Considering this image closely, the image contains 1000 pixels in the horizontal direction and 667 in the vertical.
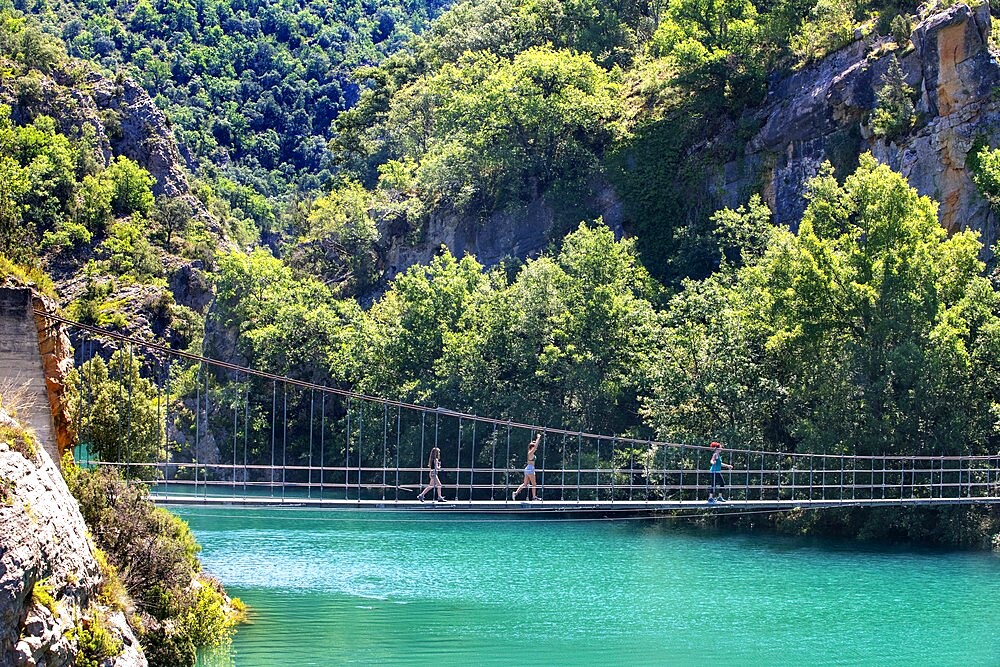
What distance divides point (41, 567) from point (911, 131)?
3474cm

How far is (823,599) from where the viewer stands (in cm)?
2873

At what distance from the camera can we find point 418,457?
4531 cm

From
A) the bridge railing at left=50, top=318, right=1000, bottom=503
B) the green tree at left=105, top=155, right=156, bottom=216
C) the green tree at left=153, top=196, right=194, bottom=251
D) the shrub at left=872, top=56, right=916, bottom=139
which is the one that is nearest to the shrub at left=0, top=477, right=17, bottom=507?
the bridge railing at left=50, top=318, right=1000, bottom=503

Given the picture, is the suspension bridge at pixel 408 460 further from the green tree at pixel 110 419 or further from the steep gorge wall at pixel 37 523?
the steep gorge wall at pixel 37 523

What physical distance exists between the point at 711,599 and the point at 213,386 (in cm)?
2958

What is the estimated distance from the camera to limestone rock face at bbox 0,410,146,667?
14406 mm

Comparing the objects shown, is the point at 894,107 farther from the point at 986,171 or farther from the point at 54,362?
the point at 54,362

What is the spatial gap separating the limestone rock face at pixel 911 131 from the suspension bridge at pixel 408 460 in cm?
1045

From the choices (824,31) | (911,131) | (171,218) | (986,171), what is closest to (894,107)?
(911,131)

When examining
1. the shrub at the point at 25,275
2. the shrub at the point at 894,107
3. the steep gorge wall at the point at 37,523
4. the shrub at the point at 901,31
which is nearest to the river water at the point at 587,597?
the steep gorge wall at the point at 37,523

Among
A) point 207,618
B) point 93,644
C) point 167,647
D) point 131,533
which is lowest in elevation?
point 167,647

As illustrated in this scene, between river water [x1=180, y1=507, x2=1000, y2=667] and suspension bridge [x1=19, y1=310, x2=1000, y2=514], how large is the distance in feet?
4.67

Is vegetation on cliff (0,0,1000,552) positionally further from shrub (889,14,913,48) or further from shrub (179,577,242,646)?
shrub (179,577,242,646)

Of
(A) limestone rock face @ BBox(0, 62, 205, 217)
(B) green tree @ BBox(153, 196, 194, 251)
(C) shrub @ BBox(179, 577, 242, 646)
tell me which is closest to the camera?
(C) shrub @ BBox(179, 577, 242, 646)
